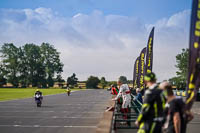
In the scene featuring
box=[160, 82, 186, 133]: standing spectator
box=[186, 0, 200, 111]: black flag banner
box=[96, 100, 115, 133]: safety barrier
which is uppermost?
box=[186, 0, 200, 111]: black flag banner

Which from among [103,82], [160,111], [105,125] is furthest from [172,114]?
[103,82]

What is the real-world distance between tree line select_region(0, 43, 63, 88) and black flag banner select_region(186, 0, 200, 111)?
94412 millimetres

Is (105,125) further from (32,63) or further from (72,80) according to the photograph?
(72,80)

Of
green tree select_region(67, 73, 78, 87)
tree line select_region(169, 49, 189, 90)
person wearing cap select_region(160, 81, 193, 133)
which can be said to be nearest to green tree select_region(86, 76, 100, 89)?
green tree select_region(67, 73, 78, 87)

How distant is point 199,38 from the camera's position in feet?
16.0

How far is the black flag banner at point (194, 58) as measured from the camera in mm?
4801

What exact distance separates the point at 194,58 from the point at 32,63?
319 feet

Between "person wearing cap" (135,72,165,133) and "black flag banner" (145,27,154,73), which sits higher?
"black flag banner" (145,27,154,73)

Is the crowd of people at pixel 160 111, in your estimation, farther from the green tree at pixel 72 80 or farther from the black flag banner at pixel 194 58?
the green tree at pixel 72 80

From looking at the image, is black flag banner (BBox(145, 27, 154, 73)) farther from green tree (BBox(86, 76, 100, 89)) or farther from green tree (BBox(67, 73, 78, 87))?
green tree (BBox(67, 73, 78, 87))

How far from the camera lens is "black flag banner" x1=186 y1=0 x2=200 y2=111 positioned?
480 cm

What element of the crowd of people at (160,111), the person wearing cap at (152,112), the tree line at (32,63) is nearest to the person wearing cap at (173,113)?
the crowd of people at (160,111)

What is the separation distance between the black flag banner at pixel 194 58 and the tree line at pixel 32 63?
94412mm

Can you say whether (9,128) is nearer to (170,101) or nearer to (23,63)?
(170,101)
